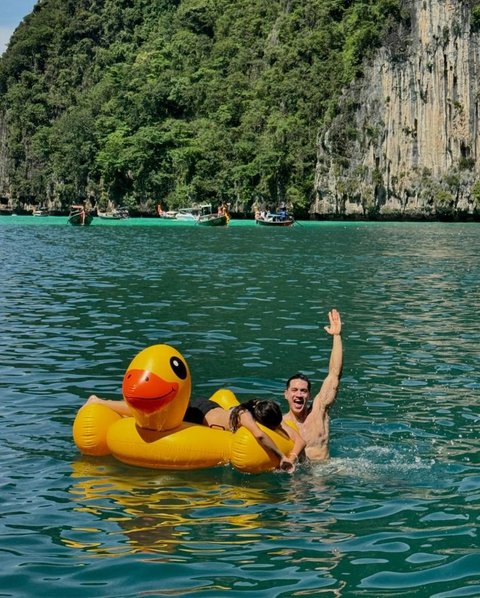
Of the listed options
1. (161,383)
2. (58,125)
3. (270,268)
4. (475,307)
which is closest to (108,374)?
(161,383)

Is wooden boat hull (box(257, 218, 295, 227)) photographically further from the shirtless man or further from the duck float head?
the duck float head

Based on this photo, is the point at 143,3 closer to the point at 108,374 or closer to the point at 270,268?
the point at 270,268

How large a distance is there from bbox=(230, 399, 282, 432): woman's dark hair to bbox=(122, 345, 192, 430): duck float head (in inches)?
21.9

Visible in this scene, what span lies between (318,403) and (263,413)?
3.07 ft

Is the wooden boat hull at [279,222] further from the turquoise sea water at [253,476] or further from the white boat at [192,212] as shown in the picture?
the turquoise sea water at [253,476]

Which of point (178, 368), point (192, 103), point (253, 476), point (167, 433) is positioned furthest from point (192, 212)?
point (253, 476)

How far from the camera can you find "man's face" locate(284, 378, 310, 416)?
397 inches

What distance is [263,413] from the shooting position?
9.55 m

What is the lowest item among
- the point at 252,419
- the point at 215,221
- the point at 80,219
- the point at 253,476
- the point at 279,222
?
the point at 253,476

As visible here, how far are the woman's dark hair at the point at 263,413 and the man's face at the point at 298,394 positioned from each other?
549 mm

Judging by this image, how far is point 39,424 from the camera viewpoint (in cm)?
1152

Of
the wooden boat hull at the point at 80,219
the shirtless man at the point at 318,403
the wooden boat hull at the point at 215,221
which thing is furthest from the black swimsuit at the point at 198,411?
the wooden boat hull at the point at 80,219

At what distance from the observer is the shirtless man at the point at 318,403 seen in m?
10.1

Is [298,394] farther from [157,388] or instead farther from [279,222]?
[279,222]
